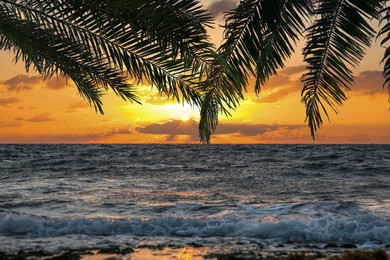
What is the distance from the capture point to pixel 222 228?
34.7ft

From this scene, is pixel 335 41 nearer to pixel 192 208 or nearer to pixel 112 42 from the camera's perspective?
pixel 112 42

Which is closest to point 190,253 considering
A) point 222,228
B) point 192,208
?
point 222,228

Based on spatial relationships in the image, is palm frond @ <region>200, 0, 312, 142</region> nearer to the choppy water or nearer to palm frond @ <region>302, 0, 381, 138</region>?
palm frond @ <region>302, 0, 381, 138</region>

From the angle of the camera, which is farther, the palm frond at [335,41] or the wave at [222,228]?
the wave at [222,228]

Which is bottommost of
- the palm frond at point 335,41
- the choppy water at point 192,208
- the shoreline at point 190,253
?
the choppy water at point 192,208

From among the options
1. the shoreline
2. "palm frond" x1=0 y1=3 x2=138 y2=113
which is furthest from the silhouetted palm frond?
the shoreline

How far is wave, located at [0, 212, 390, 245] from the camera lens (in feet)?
32.9

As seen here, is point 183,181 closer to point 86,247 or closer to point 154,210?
point 154,210

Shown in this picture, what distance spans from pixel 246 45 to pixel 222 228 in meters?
5.65

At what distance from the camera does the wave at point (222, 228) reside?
1002 centimetres

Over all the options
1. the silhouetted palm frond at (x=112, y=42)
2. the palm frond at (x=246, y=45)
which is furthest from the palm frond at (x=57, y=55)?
the palm frond at (x=246, y=45)

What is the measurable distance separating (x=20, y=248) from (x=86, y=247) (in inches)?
44.5

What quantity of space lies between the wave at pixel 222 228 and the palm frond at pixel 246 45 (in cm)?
437

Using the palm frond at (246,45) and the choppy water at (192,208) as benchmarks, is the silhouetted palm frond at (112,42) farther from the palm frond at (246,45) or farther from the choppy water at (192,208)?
the choppy water at (192,208)
